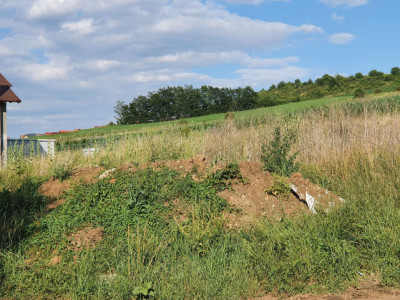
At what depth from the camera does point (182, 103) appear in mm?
54938

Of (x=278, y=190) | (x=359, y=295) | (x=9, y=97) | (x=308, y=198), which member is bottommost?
(x=359, y=295)

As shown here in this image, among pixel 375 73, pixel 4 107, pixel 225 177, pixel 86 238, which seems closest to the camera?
pixel 86 238

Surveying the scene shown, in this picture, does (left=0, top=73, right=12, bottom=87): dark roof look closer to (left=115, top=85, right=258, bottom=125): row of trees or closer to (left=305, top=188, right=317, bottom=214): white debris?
(left=305, top=188, right=317, bottom=214): white debris

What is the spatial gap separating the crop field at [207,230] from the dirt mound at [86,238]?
0.07ft

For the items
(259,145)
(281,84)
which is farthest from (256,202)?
(281,84)

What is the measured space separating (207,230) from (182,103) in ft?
165

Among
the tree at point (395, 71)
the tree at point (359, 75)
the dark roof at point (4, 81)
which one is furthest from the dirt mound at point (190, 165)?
the tree at point (359, 75)

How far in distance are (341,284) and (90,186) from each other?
4.70 meters

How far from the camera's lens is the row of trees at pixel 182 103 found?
2082 inches

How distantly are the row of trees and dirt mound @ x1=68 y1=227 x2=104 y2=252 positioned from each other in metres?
46.1

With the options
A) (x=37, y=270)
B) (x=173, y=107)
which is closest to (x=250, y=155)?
(x=37, y=270)

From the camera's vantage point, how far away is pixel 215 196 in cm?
651

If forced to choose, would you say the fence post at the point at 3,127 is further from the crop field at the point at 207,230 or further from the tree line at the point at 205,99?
the tree line at the point at 205,99

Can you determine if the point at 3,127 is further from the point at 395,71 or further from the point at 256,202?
the point at 395,71
